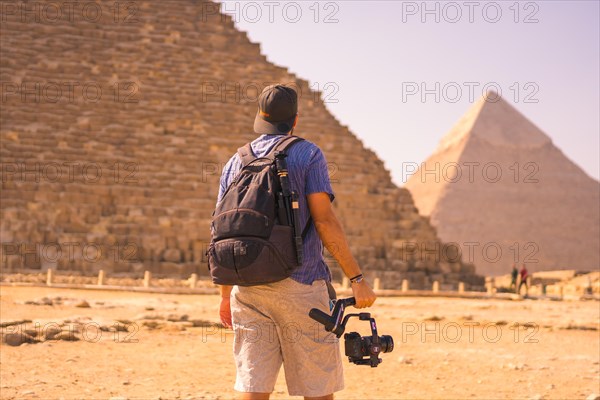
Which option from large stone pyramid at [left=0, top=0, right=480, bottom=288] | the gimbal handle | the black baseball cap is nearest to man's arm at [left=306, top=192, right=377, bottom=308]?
the gimbal handle

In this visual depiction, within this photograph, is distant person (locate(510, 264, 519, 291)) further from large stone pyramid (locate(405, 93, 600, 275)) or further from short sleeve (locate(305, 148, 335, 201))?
large stone pyramid (locate(405, 93, 600, 275))

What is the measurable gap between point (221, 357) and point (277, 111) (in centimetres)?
494

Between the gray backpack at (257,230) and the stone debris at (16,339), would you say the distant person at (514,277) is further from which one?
the gray backpack at (257,230)

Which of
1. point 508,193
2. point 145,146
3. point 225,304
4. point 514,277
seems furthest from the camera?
point 508,193

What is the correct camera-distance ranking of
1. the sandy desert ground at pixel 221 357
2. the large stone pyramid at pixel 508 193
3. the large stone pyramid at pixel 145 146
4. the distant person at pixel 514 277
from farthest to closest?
1. the large stone pyramid at pixel 508 193
2. the distant person at pixel 514 277
3. the large stone pyramid at pixel 145 146
4. the sandy desert ground at pixel 221 357

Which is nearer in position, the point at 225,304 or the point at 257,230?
the point at 257,230

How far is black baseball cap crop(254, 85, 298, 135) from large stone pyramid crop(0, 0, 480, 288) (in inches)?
812

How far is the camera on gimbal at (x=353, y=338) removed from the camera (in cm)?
440

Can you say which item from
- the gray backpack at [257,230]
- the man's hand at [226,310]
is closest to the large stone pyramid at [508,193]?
the man's hand at [226,310]

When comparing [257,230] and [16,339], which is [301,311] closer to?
[257,230]

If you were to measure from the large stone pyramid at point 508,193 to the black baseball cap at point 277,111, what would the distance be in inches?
2787

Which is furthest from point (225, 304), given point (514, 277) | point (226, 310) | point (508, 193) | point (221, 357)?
point (508, 193)

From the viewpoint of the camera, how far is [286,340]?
178 inches

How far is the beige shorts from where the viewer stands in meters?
4.46
